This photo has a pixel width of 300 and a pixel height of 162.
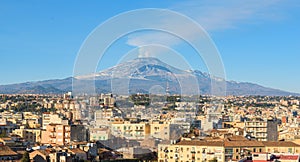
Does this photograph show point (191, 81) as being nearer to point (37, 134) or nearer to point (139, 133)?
point (139, 133)

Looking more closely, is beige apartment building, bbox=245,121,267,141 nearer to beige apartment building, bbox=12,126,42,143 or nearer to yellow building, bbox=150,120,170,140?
yellow building, bbox=150,120,170,140

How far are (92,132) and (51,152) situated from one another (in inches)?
266

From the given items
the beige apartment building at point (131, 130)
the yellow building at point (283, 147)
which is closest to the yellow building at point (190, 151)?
the yellow building at point (283, 147)

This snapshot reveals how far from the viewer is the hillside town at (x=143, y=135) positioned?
1529cm

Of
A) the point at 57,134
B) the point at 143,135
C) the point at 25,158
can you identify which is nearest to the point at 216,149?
the point at 25,158

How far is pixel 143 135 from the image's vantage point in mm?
21750

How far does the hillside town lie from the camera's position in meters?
15.3

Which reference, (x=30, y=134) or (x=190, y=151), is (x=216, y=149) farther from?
(x=30, y=134)

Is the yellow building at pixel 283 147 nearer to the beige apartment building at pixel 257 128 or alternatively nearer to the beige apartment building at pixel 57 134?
the beige apartment building at pixel 57 134

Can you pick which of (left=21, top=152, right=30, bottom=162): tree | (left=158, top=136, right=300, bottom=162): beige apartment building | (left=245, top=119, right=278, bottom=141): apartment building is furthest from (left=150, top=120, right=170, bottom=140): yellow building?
(left=21, top=152, right=30, bottom=162): tree

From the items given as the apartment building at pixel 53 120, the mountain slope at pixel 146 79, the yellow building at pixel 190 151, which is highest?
the mountain slope at pixel 146 79

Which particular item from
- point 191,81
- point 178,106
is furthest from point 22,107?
point 191,81

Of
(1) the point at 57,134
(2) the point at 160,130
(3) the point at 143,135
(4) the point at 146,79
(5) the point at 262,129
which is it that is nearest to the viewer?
(1) the point at 57,134

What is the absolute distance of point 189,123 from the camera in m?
25.8
